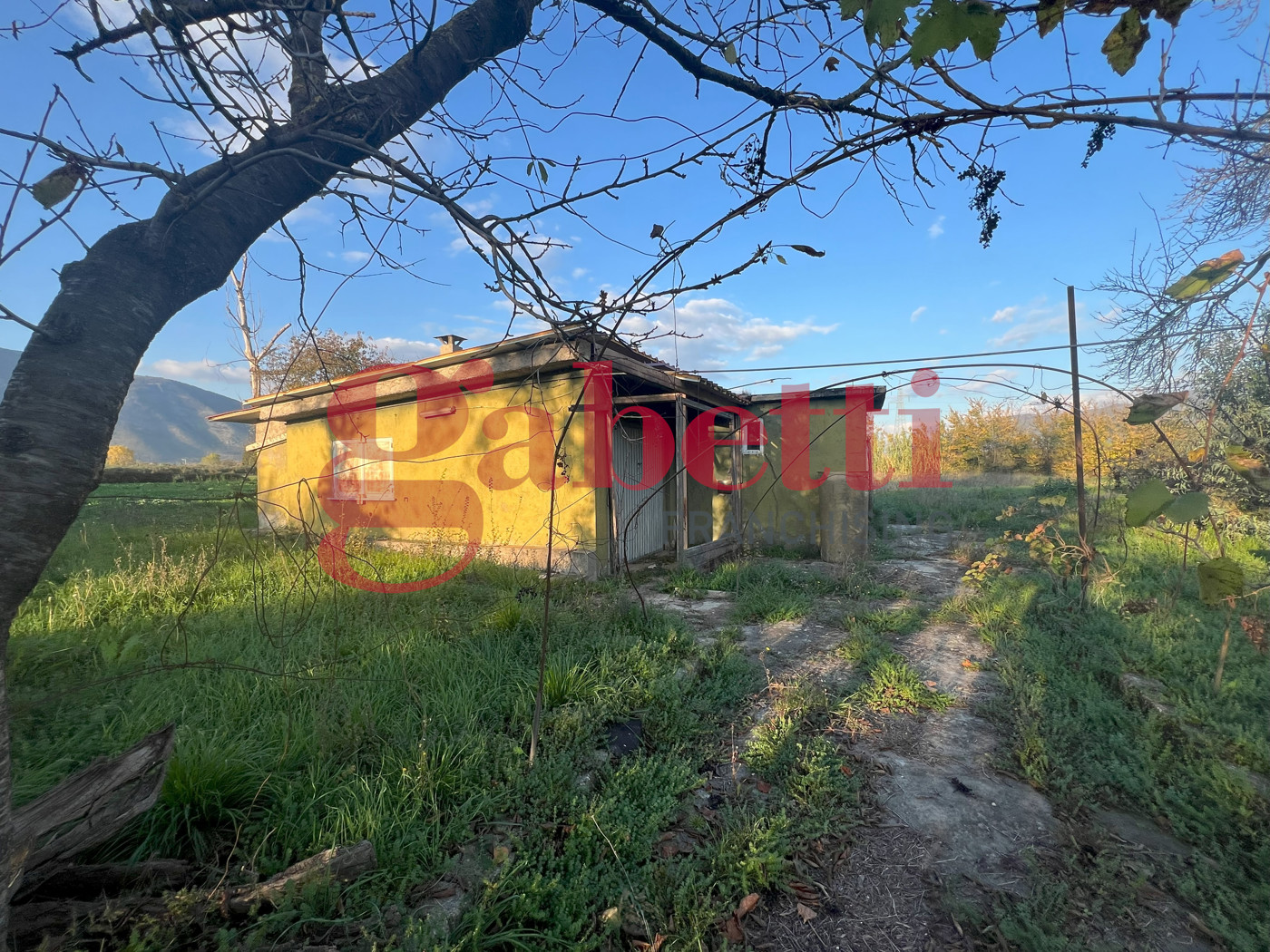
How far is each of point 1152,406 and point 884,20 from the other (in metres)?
0.89

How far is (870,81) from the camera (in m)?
1.10

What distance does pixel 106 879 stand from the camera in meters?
1.65

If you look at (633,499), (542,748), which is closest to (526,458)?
(633,499)

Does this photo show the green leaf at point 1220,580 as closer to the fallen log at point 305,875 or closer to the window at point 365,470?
the fallen log at point 305,875

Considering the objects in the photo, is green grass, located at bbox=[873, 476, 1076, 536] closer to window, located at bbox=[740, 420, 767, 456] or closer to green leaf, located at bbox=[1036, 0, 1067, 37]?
window, located at bbox=[740, 420, 767, 456]

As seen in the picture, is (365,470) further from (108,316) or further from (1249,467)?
(1249,467)

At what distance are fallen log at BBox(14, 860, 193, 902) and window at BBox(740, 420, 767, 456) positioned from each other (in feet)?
27.6

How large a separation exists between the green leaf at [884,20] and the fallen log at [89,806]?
2744mm

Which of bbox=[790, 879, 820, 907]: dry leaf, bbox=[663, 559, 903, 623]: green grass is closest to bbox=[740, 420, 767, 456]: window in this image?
bbox=[663, 559, 903, 623]: green grass

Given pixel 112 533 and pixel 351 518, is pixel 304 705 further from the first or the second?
pixel 112 533

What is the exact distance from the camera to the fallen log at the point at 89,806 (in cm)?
150

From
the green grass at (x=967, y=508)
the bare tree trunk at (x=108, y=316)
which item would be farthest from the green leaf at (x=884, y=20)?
the green grass at (x=967, y=508)

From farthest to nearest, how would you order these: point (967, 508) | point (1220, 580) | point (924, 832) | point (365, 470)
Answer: point (967, 508), point (365, 470), point (924, 832), point (1220, 580)

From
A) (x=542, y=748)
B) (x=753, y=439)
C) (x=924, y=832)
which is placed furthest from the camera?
(x=753, y=439)
